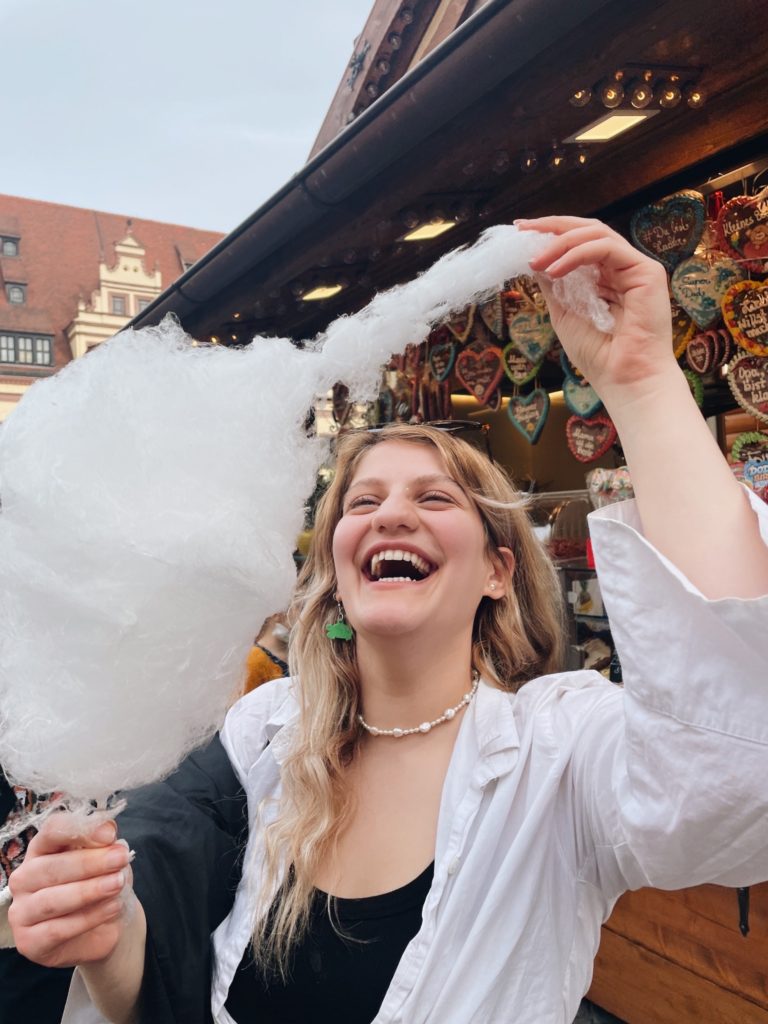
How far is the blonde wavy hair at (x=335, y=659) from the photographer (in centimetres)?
131

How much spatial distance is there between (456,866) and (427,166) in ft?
8.86

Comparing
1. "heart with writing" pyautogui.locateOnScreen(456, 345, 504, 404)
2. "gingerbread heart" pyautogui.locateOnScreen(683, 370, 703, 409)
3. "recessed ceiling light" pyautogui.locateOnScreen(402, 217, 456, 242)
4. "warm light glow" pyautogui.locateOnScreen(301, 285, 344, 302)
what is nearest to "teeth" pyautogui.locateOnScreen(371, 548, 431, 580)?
"gingerbread heart" pyautogui.locateOnScreen(683, 370, 703, 409)

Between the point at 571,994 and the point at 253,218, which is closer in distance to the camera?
the point at 571,994

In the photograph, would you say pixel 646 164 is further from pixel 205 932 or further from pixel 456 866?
pixel 205 932

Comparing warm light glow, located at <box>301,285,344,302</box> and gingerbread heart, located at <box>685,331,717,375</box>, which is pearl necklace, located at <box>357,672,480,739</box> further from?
warm light glow, located at <box>301,285,344,302</box>

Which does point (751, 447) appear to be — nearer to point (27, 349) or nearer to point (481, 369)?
point (481, 369)

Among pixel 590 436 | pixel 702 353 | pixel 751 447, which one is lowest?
pixel 751 447

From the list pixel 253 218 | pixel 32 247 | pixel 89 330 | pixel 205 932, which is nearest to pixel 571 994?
pixel 205 932

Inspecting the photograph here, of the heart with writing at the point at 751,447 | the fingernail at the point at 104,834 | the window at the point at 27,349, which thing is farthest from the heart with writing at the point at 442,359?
the window at the point at 27,349

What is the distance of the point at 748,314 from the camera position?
2.60 meters

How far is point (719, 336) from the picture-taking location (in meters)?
2.78

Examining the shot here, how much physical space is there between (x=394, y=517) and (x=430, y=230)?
8.56 feet

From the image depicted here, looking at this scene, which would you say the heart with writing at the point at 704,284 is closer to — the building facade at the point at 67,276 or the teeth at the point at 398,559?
the teeth at the point at 398,559

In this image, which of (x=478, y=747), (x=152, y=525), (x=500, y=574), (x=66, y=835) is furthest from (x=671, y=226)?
(x=66, y=835)
